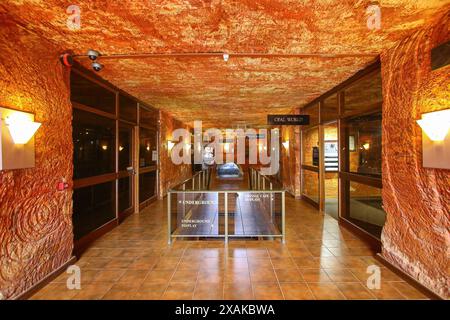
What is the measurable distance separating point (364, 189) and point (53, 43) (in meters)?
7.97

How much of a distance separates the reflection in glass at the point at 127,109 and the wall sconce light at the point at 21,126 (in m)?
2.47

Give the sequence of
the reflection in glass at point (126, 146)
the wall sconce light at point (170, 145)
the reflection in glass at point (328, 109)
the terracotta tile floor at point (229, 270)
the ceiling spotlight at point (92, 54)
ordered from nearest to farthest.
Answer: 1. the terracotta tile floor at point (229, 270)
2. the ceiling spotlight at point (92, 54)
3. the reflection in glass at point (328, 109)
4. the reflection in glass at point (126, 146)
5. the wall sconce light at point (170, 145)

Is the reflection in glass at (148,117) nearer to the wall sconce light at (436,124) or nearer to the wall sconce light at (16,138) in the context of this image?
the wall sconce light at (16,138)

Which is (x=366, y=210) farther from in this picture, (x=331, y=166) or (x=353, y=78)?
(x=353, y=78)

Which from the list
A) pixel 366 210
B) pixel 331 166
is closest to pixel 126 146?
pixel 331 166

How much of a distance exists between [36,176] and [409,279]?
4.27 m

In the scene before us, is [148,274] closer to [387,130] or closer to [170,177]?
[387,130]

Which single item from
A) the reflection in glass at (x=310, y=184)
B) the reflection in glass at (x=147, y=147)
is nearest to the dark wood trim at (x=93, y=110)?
the reflection in glass at (x=147, y=147)

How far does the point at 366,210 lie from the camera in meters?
5.65

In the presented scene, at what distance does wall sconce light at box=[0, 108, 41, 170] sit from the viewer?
6.60ft

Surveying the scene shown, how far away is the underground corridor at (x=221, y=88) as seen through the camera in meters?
2.09

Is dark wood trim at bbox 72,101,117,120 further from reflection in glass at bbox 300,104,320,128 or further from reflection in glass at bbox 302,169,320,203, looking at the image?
reflection in glass at bbox 302,169,320,203

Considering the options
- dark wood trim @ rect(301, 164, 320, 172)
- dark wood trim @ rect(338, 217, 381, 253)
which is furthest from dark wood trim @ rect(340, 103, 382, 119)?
dark wood trim @ rect(338, 217, 381, 253)

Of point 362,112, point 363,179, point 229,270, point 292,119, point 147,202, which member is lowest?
point 229,270
